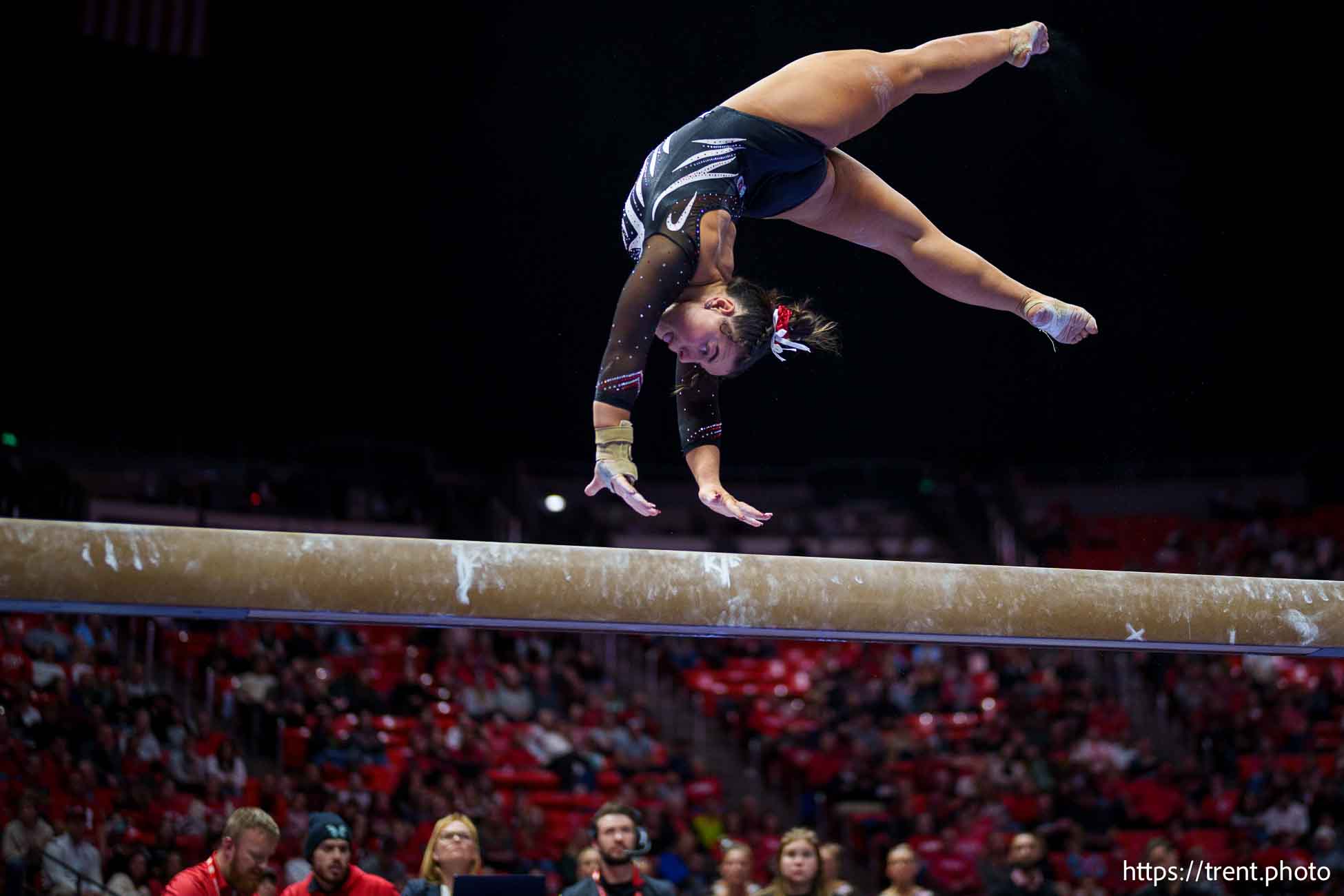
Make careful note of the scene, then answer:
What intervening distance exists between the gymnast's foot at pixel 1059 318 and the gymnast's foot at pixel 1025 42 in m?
1.01

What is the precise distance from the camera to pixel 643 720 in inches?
495

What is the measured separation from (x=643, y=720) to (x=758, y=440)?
177 inches

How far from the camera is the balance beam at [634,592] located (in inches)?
120

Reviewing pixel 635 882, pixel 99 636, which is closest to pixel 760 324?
pixel 635 882

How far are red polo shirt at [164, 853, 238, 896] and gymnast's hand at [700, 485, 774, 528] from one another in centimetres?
227

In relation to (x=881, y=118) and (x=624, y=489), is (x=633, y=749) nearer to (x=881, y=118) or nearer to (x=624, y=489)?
(x=881, y=118)

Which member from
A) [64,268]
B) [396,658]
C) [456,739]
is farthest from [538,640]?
[64,268]

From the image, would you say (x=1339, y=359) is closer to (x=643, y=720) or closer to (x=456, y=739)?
(x=643, y=720)

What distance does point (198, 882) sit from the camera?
15.3 feet

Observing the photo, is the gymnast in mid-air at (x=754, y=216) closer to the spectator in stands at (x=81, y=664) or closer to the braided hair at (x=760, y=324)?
the braided hair at (x=760, y=324)

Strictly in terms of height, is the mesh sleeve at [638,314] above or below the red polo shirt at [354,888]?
above

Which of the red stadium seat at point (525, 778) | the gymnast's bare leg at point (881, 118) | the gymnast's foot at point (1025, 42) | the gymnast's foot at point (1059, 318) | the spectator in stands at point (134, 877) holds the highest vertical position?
the gymnast's foot at point (1025, 42)

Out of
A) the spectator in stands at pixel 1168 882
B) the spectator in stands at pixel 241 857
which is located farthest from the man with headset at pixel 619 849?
the spectator in stands at pixel 1168 882

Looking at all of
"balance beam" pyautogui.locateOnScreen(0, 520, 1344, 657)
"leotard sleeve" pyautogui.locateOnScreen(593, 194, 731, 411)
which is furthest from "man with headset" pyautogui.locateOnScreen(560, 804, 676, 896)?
"leotard sleeve" pyautogui.locateOnScreen(593, 194, 731, 411)
